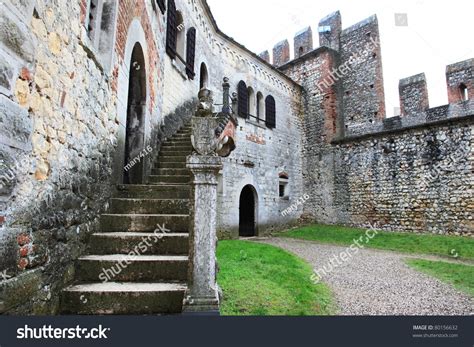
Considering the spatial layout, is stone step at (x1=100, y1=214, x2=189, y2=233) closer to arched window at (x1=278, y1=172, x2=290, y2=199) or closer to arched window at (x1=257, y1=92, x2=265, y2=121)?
arched window at (x1=257, y1=92, x2=265, y2=121)

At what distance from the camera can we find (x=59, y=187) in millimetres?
2230

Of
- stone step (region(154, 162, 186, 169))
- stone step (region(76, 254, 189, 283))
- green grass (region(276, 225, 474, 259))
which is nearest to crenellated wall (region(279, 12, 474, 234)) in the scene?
green grass (region(276, 225, 474, 259))

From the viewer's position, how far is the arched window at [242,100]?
11.0m

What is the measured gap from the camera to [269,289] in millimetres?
3971

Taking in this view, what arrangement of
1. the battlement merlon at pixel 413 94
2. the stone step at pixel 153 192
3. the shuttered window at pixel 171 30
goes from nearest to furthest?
the stone step at pixel 153 192
the shuttered window at pixel 171 30
the battlement merlon at pixel 413 94

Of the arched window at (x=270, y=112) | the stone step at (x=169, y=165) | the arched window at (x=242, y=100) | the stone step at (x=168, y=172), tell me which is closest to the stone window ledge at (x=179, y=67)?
the stone step at (x=169, y=165)

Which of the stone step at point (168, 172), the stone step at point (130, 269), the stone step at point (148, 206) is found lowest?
the stone step at point (130, 269)

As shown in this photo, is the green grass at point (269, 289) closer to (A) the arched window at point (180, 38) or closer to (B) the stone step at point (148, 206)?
(B) the stone step at point (148, 206)

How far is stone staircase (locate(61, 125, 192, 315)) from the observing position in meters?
2.38

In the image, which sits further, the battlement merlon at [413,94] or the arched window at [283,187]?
the arched window at [283,187]

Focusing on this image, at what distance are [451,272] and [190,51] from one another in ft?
27.6

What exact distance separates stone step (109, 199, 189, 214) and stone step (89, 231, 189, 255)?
1.87 feet

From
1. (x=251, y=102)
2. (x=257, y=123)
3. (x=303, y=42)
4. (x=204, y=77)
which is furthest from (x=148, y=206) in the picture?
(x=303, y=42)

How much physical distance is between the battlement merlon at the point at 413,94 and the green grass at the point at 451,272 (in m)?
6.72
